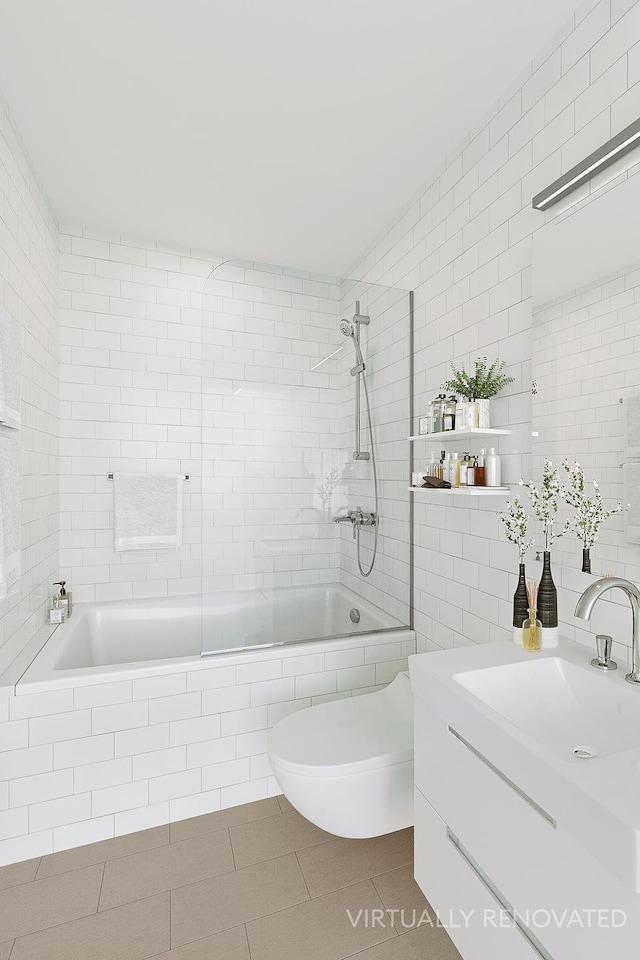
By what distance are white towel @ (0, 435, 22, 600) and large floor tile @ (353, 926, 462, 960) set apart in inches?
62.8

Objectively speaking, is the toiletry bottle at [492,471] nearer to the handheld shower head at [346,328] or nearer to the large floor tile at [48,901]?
the handheld shower head at [346,328]

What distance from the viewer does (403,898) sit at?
1644 mm

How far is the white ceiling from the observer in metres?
1.52

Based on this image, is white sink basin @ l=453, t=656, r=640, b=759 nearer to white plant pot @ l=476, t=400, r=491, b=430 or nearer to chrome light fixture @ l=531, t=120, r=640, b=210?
white plant pot @ l=476, t=400, r=491, b=430

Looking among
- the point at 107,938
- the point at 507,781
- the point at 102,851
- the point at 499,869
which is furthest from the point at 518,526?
the point at 102,851

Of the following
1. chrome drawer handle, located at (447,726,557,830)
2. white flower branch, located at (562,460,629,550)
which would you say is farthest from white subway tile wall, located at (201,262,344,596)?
chrome drawer handle, located at (447,726,557,830)

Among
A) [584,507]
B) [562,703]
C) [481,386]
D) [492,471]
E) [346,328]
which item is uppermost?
[346,328]

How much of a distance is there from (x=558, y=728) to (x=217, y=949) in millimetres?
1236

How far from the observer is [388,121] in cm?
194

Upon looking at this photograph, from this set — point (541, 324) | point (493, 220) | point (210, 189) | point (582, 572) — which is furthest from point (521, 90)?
point (582, 572)

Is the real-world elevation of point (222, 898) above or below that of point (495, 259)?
below

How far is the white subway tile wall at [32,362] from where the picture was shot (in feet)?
6.47

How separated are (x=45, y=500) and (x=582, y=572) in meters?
2.53

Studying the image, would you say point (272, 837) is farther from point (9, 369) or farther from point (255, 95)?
point (255, 95)
